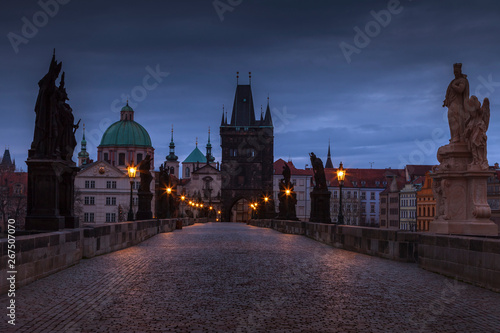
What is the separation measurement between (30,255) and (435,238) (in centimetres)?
783

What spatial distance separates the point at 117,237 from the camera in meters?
20.8

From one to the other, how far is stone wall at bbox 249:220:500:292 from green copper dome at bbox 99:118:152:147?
125m

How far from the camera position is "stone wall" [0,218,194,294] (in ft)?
33.4

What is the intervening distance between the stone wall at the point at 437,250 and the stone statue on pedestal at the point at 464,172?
1.00 meters

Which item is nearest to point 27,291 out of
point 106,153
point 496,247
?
point 496,247

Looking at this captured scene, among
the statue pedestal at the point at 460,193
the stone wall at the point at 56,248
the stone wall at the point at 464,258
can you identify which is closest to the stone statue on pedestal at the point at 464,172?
the statue pedestal at the point at 460,193

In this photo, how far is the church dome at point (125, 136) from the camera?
144 meters

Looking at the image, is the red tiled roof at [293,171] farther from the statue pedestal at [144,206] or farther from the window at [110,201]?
the statue pedestal at [144,206]

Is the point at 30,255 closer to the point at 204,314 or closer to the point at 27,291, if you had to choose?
the point at 27,291

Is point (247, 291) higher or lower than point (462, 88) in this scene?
lower

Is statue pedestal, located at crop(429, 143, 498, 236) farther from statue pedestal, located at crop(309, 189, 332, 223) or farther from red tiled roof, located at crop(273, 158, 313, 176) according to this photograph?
red tiled roof, located at crop(273, 158, 313, 176)

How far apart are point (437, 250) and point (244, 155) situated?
118 metres

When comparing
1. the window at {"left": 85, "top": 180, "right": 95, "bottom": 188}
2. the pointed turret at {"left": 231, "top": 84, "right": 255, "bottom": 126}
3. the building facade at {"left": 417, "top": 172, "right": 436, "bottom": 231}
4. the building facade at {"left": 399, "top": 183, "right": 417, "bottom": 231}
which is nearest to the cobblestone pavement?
the building facade at {"left": 417, "top": 172, "right": 436, "bottom": 231}

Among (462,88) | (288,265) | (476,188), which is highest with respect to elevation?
(462,88)
